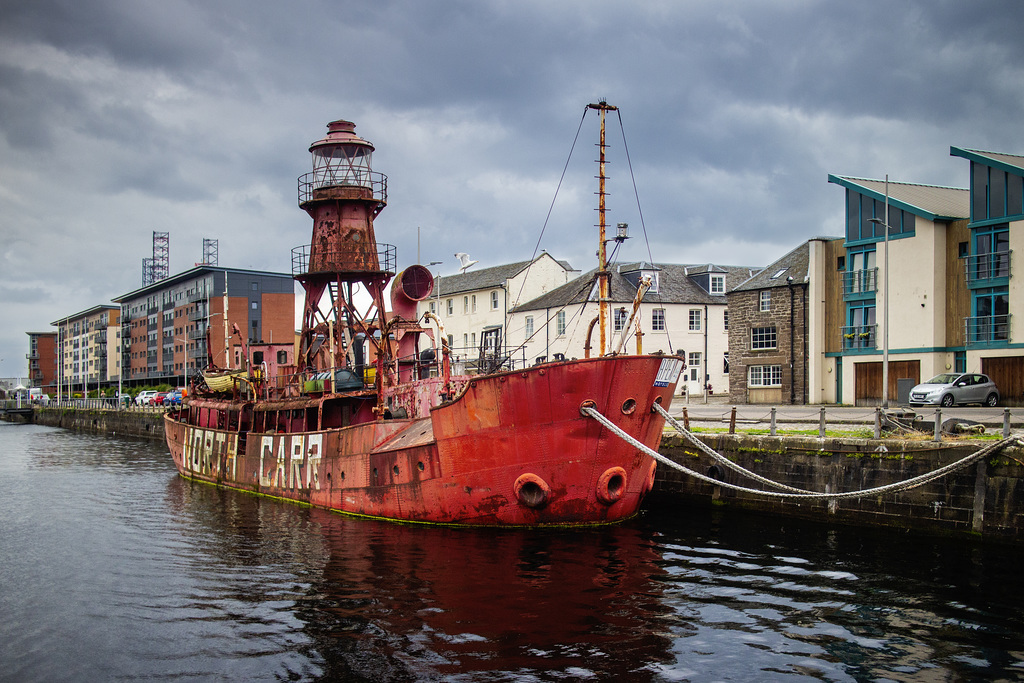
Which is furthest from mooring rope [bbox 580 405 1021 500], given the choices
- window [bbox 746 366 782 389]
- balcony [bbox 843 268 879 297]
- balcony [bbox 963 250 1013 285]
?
window [bbox 746 366 782 389]

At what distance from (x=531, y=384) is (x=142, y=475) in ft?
79.3

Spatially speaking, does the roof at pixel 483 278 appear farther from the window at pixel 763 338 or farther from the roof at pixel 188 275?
the roof at pixel 188 275

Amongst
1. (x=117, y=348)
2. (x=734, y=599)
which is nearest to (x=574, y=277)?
(x=734, y=599)

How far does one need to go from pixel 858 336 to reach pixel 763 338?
17.8 feet

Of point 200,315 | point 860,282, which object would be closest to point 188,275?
point 200,315

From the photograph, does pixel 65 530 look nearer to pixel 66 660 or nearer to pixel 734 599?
pixel 66 660

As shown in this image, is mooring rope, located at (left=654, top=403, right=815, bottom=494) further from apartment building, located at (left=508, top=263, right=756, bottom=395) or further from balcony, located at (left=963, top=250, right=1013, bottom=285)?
apartment building, located at (left=508, top=263, right=756, bottom=395)

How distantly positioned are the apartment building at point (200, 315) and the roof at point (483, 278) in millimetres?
25889

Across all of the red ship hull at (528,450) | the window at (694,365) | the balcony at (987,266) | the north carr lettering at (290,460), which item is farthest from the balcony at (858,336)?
the north carr lettering at (290,460)

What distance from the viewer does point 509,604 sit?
12602 millimetres

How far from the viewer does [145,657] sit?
10.9 metres

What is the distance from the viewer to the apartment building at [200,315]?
88938mm

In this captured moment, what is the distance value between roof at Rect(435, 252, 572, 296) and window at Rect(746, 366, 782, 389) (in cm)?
1711

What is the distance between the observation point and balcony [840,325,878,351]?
3812 centimetres
